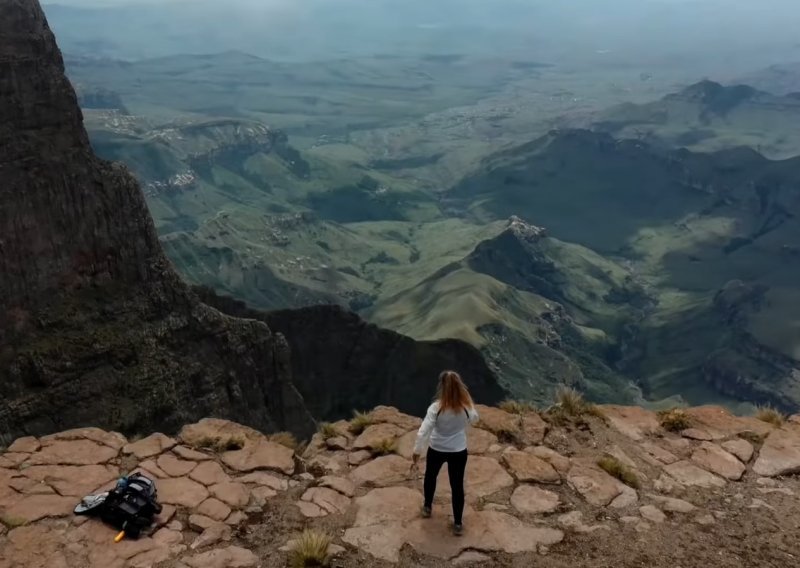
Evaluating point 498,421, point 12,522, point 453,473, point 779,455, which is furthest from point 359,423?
point 779,455

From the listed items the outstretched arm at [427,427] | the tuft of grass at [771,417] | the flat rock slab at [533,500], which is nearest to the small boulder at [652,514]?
the flat rock slab at [533,500]

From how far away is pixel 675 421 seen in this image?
16.2 m

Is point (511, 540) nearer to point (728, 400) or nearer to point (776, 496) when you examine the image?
point (776, 496)

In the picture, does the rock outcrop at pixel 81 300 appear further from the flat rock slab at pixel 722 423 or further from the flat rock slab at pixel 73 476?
the flat rock slab at pixel 722 423

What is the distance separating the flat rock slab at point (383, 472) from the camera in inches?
533

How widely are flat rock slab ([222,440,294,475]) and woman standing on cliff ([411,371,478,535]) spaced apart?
141 inches

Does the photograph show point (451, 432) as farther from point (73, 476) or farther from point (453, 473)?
point (73, 476)

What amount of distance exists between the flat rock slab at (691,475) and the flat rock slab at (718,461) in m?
0.21

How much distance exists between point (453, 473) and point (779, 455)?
7803mm

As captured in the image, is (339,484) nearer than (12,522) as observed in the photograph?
No

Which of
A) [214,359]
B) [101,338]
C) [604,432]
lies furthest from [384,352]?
[604,432]

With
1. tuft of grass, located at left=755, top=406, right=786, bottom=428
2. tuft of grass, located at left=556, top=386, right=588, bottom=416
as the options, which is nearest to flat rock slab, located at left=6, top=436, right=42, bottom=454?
tuft of grass, located at left=556, top=386, right=588, bottom=416

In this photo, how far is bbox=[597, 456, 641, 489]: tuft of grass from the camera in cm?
1353

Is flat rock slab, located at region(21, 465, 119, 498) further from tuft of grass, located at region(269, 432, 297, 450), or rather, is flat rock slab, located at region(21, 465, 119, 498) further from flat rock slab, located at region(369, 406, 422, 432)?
flat rock slab, located at region(369, 406, 422, 432)
